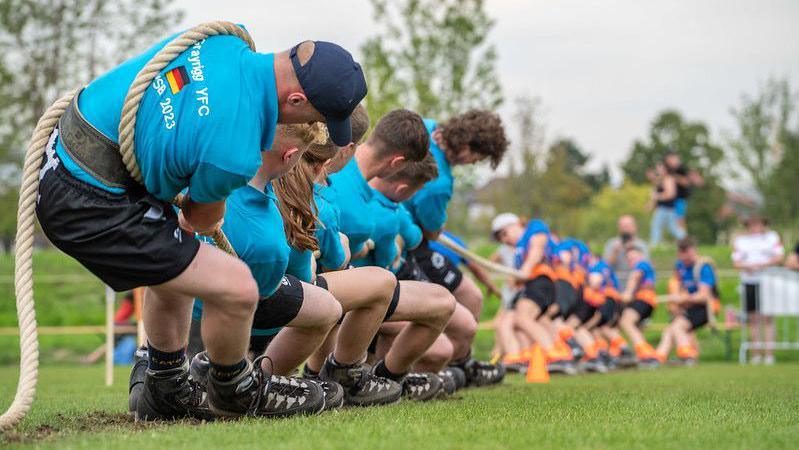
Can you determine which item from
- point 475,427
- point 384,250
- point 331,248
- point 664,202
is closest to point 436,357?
point 384,250

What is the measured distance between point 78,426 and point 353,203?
2.21m

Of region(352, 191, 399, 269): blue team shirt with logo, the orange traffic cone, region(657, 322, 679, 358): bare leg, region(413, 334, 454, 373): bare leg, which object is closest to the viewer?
region(352, 191, 399, 269): blue team shirt with logo

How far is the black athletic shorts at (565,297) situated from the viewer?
13219 millimetres

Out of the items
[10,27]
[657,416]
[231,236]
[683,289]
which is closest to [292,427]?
[231,236]

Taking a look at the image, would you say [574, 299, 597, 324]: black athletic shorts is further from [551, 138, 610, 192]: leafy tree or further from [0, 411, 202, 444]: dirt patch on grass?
[551, 138, 610, 192]: leafy tree

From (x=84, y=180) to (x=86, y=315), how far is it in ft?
56.9

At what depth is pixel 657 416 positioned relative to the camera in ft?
15.4

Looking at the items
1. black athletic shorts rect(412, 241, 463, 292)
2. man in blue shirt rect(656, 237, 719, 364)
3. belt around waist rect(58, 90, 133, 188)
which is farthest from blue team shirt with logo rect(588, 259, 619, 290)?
belt around waist rect(58, 90, 133, 188)

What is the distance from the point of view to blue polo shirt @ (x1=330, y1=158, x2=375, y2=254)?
6.00 m

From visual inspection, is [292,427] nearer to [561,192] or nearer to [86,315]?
[86,315]

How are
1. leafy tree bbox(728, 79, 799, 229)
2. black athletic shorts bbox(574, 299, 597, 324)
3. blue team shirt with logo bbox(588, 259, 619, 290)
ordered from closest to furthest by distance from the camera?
black athletic shorts bbox(574, 299, 597, 324) → blue team shirt with logo bbox(588, 259, 619, 290) → leafy tree bbox(728, 79, 799, 229)

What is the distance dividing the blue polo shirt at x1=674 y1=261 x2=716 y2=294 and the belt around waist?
14.0 meters

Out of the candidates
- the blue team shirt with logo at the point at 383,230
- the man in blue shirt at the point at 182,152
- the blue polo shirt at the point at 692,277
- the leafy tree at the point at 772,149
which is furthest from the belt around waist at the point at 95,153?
the leafy tree at the point at 772,149

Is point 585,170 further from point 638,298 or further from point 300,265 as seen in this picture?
point 300,265
